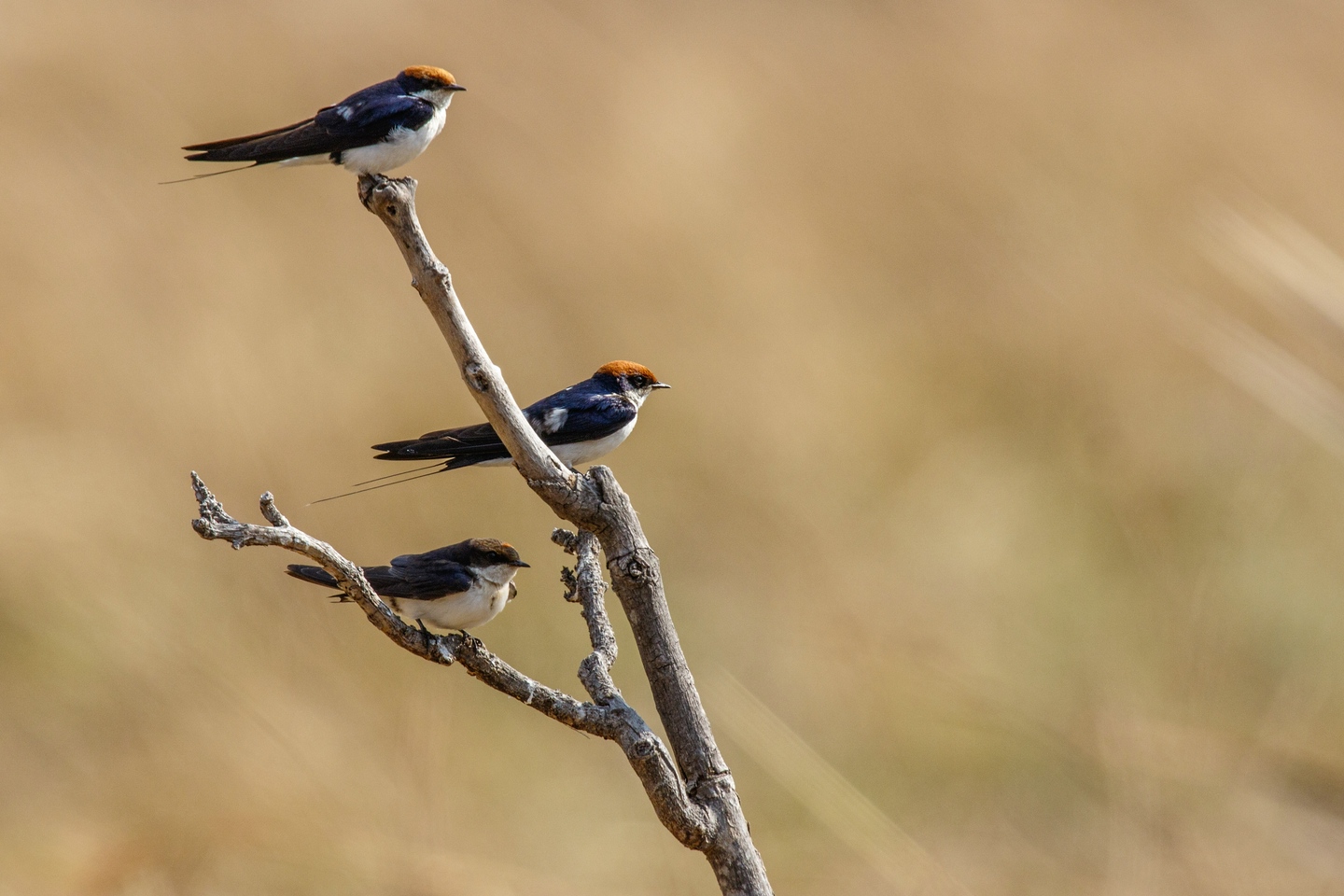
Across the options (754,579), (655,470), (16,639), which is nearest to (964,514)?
(754,579)

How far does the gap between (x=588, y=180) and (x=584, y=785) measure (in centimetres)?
449

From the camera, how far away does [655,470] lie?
842cm

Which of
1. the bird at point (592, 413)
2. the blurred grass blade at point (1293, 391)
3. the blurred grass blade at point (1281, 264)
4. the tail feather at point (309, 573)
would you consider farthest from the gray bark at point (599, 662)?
the bird at point (592, 413)

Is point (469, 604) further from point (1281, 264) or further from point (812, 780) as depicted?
point (1281, 264)

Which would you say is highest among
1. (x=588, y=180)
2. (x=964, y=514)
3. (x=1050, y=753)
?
(x=588, y=180)

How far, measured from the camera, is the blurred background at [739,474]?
617 cm

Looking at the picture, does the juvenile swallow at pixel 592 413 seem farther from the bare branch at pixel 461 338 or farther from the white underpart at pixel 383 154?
the bare branch at pixel 461 338

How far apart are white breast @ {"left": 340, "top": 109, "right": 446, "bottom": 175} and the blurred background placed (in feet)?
10.7

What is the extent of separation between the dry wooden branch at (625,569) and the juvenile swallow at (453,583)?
128cm

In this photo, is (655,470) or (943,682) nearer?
(943,682)

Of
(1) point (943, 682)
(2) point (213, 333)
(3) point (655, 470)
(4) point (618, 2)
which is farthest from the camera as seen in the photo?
(4) point (618, 2)

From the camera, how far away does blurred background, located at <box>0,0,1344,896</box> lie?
20.2 feet

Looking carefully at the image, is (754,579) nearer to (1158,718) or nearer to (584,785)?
(584,785)

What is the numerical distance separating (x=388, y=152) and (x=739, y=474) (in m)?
5.20
